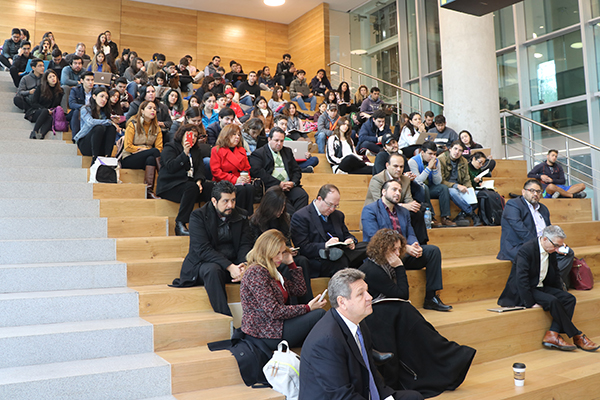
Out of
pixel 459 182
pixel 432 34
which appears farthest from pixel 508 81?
pixel 459 182

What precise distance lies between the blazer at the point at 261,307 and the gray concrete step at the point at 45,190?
8.22 feet

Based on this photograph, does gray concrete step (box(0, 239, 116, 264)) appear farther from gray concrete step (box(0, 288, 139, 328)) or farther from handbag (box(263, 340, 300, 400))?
handbag (box(263, 340, 300, 400))

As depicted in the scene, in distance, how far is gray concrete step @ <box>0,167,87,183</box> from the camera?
4.93m

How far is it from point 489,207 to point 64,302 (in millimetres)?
4708

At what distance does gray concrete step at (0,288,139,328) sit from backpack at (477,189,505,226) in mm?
4217

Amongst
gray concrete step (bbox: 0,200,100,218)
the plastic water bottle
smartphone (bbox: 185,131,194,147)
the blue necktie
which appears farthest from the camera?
the plastic water bottle

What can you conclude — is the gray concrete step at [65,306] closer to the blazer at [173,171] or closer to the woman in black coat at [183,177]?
the woman in black coat at [183,177]

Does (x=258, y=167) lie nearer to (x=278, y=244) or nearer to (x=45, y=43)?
(x=278, y=244)

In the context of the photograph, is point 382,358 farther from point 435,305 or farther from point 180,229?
point 180,229

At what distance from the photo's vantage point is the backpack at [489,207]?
608cm

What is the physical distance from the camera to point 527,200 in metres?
5.18

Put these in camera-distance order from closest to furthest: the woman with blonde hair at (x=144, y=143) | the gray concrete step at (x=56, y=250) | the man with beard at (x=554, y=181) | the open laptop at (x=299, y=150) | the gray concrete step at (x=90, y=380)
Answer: the gray concrete step at (x=90, y=380) → the gray concrete step at (x=56, y=250) → the woman with blonde hair at (x=144, y=143) → the open laptop at (x=299, y=150) → the man with beard at (x=554, y=181)

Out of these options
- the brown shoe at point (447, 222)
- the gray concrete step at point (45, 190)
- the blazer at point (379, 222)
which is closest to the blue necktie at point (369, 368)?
the blazer at point (379, 222)

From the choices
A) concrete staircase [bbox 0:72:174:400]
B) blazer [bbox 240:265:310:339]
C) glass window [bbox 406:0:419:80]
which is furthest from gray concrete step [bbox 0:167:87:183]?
glass window [bbox 406:0:419:80]
